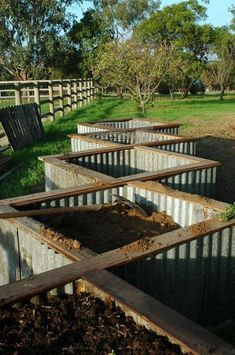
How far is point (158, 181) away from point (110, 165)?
1.92m

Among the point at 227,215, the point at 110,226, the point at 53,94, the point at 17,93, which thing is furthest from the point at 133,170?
the point at 53,94

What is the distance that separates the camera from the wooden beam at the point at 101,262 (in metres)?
3.10

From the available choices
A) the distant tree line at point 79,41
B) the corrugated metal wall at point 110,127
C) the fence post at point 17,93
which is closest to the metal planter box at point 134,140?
the corrugated metal wall at point 110,127

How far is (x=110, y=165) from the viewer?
7859 mm

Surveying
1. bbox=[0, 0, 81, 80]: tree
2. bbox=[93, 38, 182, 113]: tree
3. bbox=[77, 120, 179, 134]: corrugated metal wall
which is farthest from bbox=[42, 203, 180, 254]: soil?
A: bbox=[0, 0, 81, 80]: tree

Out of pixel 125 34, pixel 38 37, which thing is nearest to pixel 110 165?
pixel 38 37

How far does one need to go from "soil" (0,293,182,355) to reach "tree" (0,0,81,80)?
41.8 metres

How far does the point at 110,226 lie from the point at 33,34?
40.7 metres

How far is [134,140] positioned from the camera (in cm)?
1009

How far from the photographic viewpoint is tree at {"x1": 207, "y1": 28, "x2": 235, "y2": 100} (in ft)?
142

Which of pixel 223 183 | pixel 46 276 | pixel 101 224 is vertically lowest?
pixel 223 183

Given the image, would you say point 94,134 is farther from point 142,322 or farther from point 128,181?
point 142,322

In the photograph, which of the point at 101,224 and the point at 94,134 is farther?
the point at 94,134

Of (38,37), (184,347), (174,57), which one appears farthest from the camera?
(38,37)
